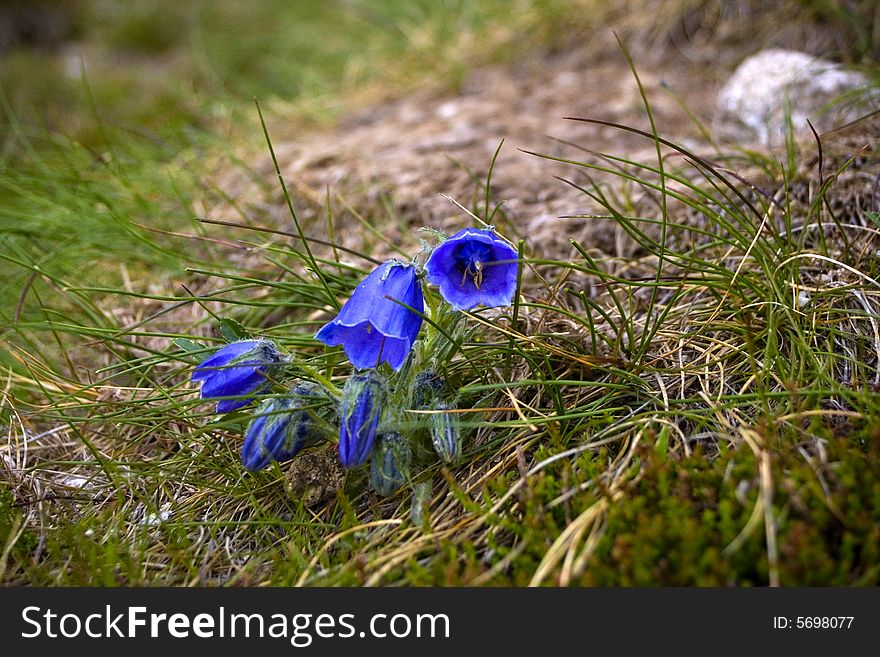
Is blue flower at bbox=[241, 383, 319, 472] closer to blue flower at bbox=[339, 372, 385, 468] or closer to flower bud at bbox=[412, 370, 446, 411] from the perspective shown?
blue flower at bbox=[339, 372, 385, 468]

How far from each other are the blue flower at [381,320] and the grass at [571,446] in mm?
144

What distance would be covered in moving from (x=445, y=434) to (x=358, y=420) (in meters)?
0.21

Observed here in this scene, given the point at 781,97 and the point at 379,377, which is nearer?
the point at 379,377

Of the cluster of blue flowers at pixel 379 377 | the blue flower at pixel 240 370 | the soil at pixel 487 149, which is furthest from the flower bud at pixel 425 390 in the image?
the soil at pixel 487 149

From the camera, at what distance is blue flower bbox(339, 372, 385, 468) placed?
5.49 feet

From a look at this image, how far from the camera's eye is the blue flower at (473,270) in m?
1.69

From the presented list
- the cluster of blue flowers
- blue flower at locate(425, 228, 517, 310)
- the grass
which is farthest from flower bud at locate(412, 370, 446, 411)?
blue flower at locate(425, 228, 517, 310)

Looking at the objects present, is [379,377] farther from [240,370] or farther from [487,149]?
[487,149]

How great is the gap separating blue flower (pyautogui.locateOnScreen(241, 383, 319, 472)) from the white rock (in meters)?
2.10

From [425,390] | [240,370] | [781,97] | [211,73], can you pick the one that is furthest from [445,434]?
[211,73]

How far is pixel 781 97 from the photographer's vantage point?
312cm

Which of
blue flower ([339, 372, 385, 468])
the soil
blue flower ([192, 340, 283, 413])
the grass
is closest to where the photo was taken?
the grass

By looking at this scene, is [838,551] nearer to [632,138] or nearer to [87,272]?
[632,138]

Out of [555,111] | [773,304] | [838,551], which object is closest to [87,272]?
[555,111]
